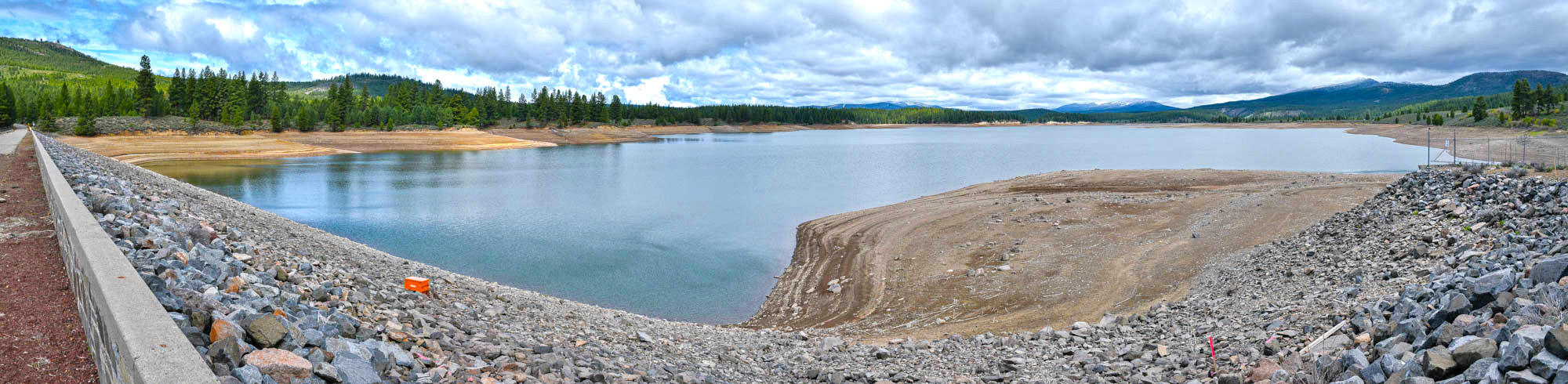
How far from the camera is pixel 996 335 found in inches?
425

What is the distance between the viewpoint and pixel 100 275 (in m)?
5.14

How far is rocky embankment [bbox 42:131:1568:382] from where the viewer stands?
513 centimetres

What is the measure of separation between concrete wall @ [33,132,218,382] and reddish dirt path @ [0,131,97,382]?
0.14 m

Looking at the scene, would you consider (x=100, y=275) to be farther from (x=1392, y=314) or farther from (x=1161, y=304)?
(x=1161, y=304)

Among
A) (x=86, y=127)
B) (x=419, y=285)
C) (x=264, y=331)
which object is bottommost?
(x=419, y=285)

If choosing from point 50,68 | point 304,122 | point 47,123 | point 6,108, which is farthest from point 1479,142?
point 50,68

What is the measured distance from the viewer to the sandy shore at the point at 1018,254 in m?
13.2

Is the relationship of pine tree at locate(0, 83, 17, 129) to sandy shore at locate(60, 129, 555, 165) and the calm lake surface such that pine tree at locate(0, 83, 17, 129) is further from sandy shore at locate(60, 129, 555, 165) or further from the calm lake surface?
the calm lake surface

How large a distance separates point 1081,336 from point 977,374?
6.83 ft

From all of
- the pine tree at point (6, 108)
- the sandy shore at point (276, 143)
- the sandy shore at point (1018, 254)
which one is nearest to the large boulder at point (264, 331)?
the sandy shore at point (1018, 254)

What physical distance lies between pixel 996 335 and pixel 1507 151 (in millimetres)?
36989

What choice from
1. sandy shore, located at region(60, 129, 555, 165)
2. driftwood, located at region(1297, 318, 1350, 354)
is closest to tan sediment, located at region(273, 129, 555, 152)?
sandy shore, located at region(60, 129, 555, 165)

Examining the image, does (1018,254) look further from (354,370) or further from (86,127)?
(86,127)

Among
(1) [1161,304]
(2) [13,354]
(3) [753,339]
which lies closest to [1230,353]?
(1) [1161,304]
